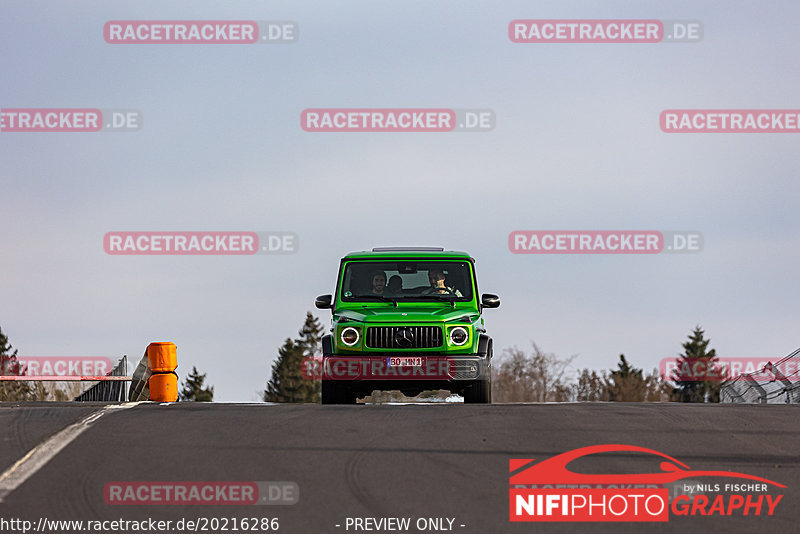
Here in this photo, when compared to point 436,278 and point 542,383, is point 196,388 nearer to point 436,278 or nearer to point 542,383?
point 542,383

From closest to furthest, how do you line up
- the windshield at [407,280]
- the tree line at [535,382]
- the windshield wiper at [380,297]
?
1. the windshield wiper at [380,297]
2. the windshield at [407,280]
3. the tree line at [535,382]

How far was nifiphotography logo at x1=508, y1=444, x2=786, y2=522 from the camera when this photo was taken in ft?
28.1

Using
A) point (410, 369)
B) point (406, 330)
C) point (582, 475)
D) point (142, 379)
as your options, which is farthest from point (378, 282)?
point (582, 475)

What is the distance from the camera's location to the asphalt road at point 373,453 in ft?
27.3

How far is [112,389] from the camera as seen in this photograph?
72.0ft

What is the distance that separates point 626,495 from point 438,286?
26.7ft

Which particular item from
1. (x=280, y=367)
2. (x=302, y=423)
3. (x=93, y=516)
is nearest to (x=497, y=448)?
(x=302, y=423)

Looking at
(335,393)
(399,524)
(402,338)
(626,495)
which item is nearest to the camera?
(399,524)

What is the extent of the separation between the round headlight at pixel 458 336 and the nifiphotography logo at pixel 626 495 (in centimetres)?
626

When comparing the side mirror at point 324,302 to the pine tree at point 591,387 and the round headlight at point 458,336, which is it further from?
the pine tree at point 591,387

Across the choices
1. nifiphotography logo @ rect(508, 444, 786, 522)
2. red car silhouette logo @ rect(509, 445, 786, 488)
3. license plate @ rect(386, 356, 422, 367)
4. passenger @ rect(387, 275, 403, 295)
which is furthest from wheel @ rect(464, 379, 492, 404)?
nifiphotography logo @ rect(508, 444, 786, 522)

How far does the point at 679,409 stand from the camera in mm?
13688

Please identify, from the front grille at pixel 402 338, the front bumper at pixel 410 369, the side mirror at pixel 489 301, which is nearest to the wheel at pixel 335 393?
the front bumper at pixel 410 369

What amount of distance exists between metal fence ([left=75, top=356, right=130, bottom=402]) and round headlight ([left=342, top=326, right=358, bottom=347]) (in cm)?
749
